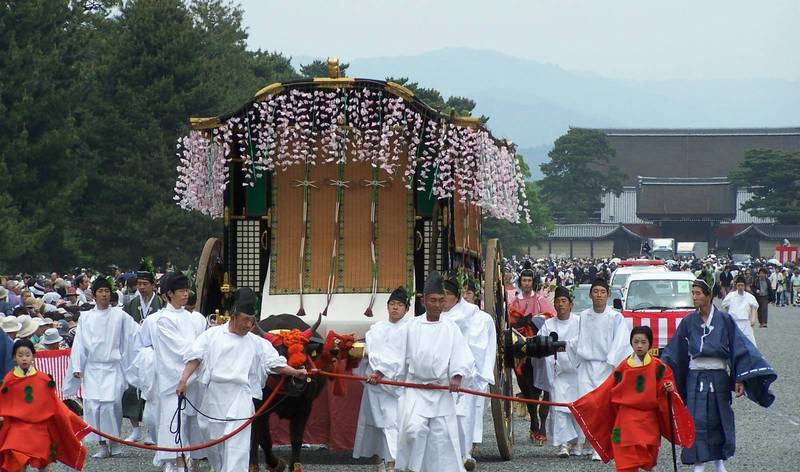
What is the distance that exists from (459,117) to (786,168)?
2575 inches

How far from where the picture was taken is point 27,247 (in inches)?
1159

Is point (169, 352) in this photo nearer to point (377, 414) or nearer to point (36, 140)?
point (377, 414)

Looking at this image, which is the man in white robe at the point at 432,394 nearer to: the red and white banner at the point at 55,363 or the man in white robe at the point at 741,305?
the red and white banner at the point at 55,363

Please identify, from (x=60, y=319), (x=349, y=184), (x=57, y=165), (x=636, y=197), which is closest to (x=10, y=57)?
(x=57, y=165)

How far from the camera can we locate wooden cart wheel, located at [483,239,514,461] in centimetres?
1272

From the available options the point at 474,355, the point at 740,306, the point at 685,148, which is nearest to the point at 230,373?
the point at 474,355

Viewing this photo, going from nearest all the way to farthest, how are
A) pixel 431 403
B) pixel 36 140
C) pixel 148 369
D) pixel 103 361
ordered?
1. pixel 431 403
2. pixel 148 369
3. pixel 103 361
4. pixel 36 140

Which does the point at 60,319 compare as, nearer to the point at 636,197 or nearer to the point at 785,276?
the point at 785,276

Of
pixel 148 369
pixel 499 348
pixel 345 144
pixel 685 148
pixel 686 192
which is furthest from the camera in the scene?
pixel 685 148

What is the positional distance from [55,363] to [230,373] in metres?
6.72

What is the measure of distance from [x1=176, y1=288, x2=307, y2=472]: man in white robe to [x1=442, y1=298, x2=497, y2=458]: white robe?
2286 mm

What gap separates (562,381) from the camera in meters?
14.0

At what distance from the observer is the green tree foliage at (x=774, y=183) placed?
248ft

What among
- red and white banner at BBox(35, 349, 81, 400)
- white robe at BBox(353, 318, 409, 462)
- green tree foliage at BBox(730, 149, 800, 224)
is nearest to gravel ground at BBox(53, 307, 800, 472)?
white robe at BBox(353, 318, 409, 462)
